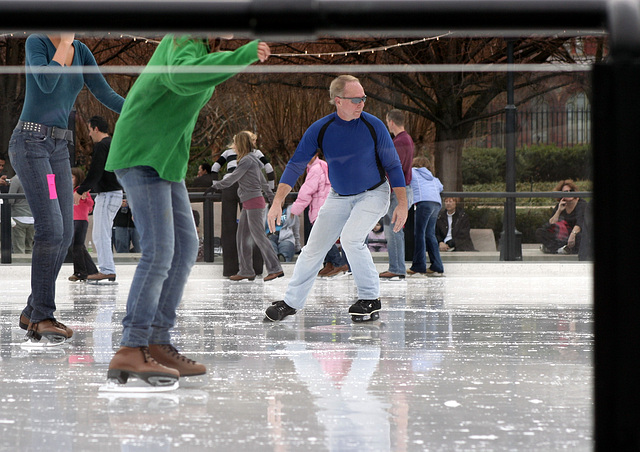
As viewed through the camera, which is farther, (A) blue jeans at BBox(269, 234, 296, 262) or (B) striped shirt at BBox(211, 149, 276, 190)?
(A) blue jeans at BBox(269, 234, 296, 262)

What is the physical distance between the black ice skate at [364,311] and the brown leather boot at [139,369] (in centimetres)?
208

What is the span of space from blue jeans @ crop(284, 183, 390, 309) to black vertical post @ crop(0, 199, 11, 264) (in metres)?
5.68

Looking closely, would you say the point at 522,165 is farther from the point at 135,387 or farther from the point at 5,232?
the point at 135,387

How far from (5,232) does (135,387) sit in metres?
7.57

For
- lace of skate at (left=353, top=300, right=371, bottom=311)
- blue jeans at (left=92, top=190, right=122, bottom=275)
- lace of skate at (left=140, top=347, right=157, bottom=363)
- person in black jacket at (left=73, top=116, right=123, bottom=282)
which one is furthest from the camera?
blue jeans at (left=92, top=190, right=122, bottom=275)

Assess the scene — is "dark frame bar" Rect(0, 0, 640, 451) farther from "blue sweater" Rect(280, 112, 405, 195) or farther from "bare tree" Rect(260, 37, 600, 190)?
"blue sweater" Rect(280, 112, 405, 195)

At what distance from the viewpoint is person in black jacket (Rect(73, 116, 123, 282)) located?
7.61 metres

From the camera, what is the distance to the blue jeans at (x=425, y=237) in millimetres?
8797

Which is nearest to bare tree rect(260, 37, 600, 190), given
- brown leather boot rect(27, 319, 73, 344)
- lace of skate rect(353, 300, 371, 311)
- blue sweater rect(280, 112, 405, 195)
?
blue sweater rect(280, 112, 405, 195)

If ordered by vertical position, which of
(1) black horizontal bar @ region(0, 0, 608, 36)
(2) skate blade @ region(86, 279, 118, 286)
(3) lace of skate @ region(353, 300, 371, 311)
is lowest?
(3) lace of skate @ region(353, 300, 371, 311)

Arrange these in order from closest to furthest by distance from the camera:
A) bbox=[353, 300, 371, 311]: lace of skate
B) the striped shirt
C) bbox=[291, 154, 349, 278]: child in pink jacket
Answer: bbox=[353, 300, 371, 311]: lace of skate
the striped shirt
bbox=[291, 154, 349, 278]: child in pink jacket

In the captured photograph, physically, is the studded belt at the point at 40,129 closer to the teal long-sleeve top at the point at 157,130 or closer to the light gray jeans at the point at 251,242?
the teal long-sleeve top at the point at 157,130

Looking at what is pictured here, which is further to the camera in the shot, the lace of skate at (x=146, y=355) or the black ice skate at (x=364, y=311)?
the black ice skate at (x=364, y=311)

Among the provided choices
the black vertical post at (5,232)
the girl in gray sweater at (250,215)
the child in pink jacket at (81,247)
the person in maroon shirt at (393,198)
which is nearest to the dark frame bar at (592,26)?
the person in maroon shirt at (393,198)
